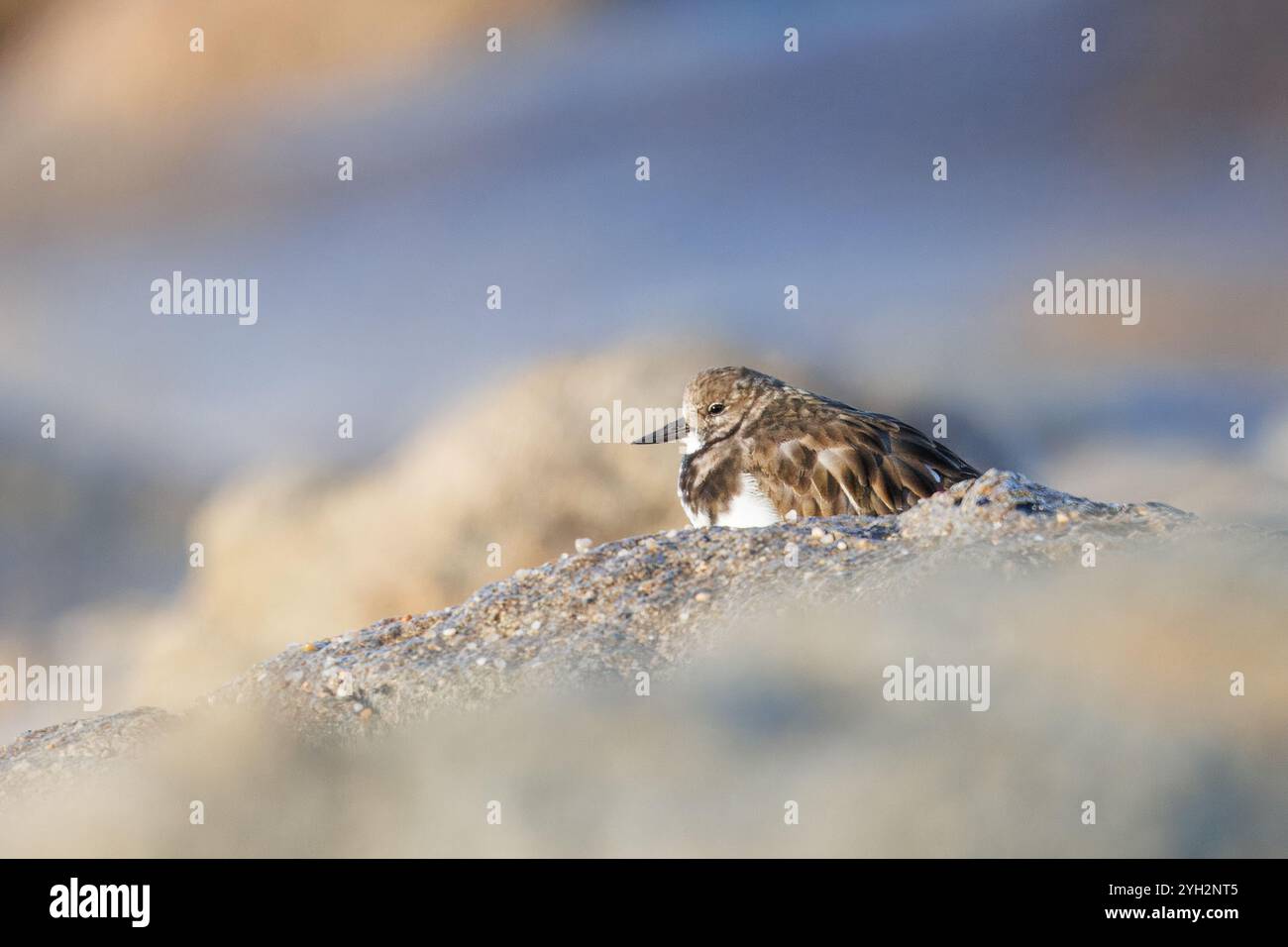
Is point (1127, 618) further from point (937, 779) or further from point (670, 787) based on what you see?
point (670, 787)

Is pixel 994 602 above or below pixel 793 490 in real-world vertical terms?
below

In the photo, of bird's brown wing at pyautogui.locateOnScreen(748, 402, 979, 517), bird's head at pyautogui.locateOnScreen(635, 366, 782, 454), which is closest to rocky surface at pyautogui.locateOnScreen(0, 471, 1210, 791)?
bird's brown wing at pyautogui.locateOnScreen(748, 402, 979, 517)

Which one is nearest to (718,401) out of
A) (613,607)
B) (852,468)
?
(852,468)

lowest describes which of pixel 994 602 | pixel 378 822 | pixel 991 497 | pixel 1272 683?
pixel 378 822

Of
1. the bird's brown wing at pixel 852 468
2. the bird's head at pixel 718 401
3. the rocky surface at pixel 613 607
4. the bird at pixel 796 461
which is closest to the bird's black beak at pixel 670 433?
the bird's head at pixel 718 401

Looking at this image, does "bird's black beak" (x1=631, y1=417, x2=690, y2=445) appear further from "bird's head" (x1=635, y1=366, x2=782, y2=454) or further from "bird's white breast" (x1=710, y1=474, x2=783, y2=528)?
"bird's white breast" (x1=710, y1=474, x2=783, y2=528)

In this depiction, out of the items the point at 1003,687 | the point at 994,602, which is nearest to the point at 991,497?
the point at 994,602
